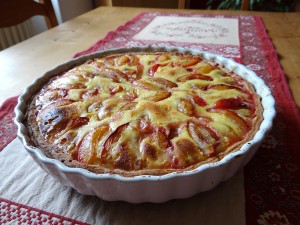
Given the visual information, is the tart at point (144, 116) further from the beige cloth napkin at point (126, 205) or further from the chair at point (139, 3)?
the chair at point (139, 3)

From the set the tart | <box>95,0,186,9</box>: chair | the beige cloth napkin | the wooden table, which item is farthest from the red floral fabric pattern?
<box>95,0,186,9</box>: chair

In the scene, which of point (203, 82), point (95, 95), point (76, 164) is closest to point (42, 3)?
point (95, 95)

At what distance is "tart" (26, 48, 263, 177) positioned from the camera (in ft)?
2.28

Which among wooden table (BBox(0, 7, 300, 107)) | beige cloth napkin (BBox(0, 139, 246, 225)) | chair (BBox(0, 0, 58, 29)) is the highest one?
chair (BBox(0, 0, 58, 29))

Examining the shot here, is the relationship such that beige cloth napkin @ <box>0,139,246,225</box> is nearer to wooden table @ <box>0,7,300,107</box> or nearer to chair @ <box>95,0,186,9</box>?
wooden table @ <box>0,7,300,107</box>

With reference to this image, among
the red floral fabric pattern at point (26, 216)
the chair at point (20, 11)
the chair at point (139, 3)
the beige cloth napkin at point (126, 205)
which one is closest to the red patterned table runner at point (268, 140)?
the beige cloth napkin at point (126, 205)

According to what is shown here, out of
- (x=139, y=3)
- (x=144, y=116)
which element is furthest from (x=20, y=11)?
(x=139, y=3)

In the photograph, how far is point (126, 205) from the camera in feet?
2.26

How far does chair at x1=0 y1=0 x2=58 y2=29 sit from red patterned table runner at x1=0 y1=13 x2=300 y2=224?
2.20 feet

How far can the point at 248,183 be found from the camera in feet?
2.36

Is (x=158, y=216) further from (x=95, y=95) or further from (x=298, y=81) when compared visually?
(x=298, y=81)

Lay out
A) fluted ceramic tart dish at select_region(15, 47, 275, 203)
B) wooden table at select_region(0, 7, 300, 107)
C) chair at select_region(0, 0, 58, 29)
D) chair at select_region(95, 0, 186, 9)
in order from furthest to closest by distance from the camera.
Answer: chair at select_region(95, 0, 186, 9)
chair at select_region(0, 0, 58, 29)
wooden table at select_region(0, 7, 300, 107)
fluted ceramic tart dish at select_region(15, 47, 275, 203)

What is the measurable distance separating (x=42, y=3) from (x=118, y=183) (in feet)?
6.23

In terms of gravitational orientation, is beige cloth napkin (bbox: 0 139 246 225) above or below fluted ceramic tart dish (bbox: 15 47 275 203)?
below
